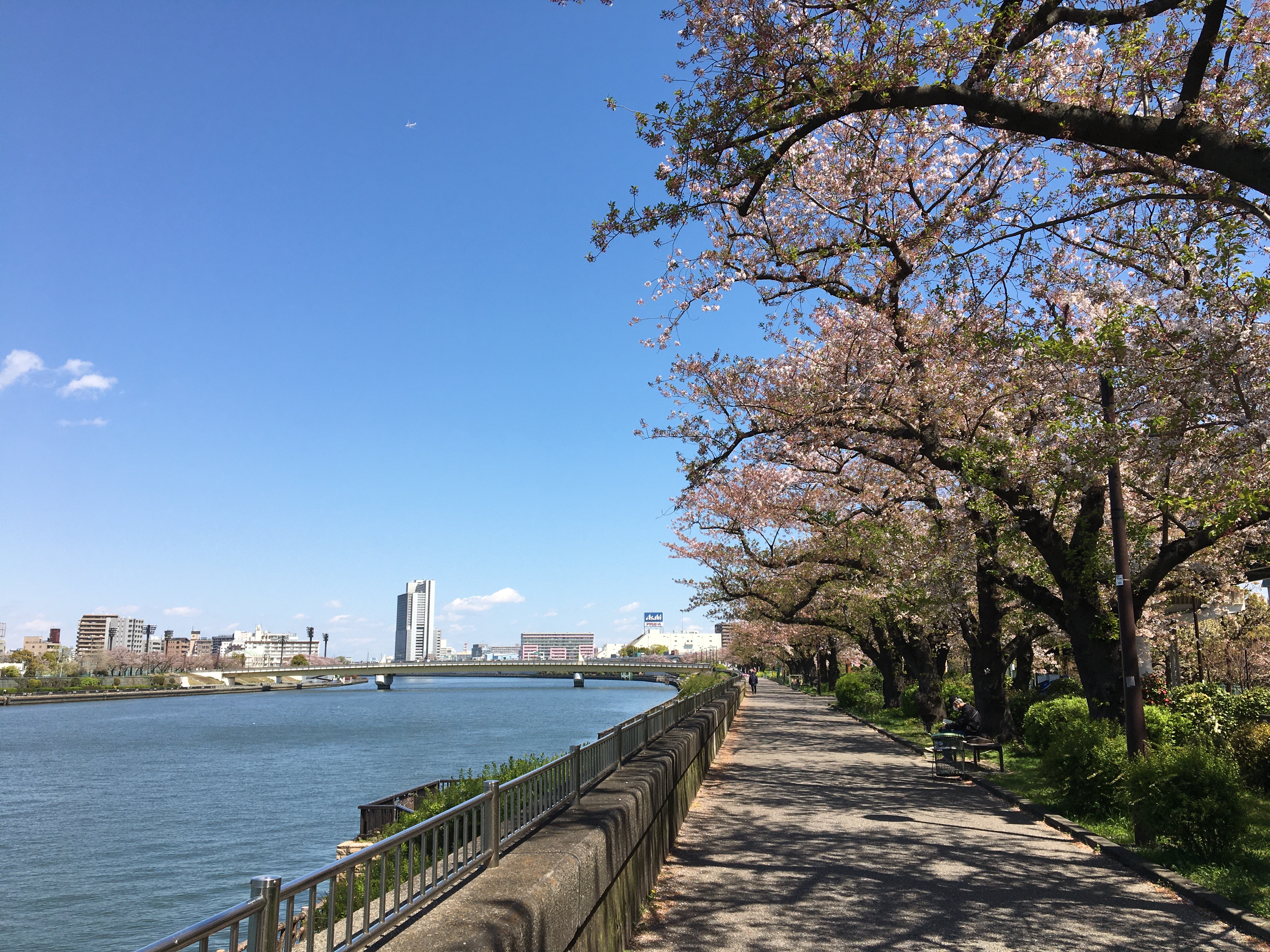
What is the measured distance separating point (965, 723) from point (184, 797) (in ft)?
95.7

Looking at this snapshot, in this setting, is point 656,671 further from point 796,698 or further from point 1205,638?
point 1205,638

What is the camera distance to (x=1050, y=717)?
15875mm

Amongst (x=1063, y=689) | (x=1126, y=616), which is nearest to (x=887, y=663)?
(x=1063, y=689)

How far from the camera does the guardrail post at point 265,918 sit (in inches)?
100

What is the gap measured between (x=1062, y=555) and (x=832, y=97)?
901 cm

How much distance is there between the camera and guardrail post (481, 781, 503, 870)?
4.82 m

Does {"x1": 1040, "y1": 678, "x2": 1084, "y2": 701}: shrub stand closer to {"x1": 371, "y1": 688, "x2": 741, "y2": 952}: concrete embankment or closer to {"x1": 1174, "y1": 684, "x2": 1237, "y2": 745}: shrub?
{"x1": 1174, "y1": 684, "x2": 1237, "y2": 745}: shrub

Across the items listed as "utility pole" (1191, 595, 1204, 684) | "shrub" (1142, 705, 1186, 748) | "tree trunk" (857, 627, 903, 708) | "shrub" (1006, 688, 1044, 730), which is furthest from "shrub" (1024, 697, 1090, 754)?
"tree trunk" (857, 627, 903, 708)

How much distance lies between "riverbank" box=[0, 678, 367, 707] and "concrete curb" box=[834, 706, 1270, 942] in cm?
12342

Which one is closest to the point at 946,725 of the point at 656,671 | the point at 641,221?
the point at 641,221

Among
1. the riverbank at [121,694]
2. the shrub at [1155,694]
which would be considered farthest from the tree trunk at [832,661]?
the riverbank at [121,694]

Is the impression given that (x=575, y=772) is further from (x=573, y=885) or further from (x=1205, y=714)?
(x=1205, y=714)

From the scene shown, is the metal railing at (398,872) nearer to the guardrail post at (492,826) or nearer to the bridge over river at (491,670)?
the guardrail post at (492,826)

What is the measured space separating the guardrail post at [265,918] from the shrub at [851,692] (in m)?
37.3
